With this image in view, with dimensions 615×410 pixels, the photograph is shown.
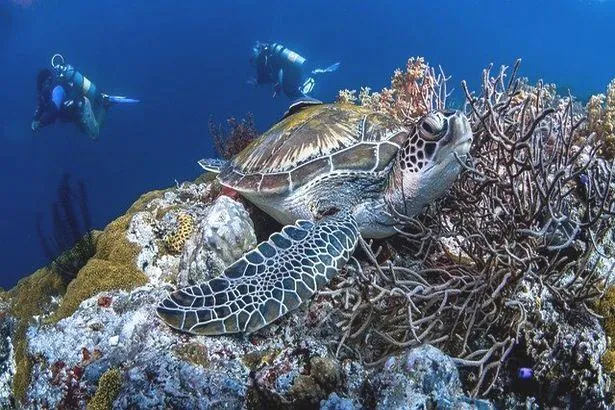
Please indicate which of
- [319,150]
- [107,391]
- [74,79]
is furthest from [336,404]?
[74,79]

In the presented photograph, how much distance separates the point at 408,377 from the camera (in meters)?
1.70

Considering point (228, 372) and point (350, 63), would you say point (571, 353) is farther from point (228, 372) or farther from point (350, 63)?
point (350, 63)

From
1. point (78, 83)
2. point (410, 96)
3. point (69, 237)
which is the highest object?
point (78, 83)

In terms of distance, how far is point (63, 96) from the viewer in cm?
1005

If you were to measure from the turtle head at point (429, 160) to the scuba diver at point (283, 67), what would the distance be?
790cm

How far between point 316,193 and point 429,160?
0.93 metres

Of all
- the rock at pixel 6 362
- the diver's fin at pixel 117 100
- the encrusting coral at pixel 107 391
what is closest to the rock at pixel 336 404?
the encrusting coral at pixel 107 391

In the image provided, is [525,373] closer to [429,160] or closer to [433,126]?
[429,160]

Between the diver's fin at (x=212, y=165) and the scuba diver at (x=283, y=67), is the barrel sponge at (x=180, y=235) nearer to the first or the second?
the diver's fin at (x=212, y=165)

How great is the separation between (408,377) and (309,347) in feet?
2.06

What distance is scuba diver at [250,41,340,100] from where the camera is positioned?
10594 mm

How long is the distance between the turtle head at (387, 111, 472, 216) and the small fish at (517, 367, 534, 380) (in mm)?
1139

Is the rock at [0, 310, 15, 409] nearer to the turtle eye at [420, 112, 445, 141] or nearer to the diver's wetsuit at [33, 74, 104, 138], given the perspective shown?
the turtle eye at [420, 112, 445, 141]

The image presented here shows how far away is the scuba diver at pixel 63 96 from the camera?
10062 mm
